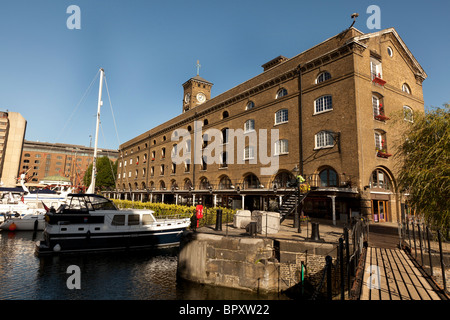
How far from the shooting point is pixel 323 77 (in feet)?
72.3

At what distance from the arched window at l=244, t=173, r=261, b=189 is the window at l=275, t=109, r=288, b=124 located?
6319mm

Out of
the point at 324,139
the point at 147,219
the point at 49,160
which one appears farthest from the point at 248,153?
the point at 49,160

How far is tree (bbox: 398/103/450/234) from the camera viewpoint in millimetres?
9398

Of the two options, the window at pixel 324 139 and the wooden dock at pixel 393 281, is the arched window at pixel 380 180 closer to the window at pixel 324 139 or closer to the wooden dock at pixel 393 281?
the window at pixel 324 139

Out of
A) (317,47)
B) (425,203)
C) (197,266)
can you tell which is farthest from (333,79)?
(197,266)

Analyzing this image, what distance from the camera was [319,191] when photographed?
17984 millimetres

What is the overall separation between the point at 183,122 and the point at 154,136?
1122 cm

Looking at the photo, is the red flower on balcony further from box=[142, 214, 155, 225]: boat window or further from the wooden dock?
box=[142, 214, 155, 225]: boat window

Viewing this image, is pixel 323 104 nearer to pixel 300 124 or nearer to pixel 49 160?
pixel 300 124

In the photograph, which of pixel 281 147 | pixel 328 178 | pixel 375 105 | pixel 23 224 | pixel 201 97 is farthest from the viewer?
pixel 201 97

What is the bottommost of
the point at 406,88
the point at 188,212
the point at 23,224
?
the point at 23,224

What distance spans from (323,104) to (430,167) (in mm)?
12686

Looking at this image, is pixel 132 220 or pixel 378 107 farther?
pixel 378 107
